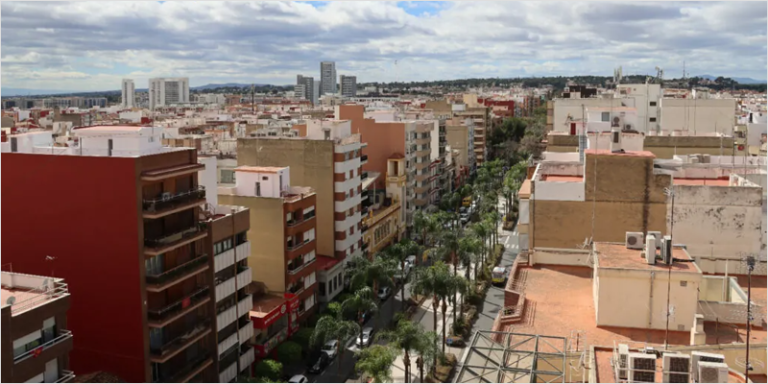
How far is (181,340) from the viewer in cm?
3097

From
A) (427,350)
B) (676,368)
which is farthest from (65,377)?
(676,368)

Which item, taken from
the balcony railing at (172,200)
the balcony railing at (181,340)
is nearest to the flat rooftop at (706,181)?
the balcony railing at (172,200)

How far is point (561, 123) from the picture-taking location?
81688mm

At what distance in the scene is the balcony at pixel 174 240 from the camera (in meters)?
29.1

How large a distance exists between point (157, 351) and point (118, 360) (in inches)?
62.5

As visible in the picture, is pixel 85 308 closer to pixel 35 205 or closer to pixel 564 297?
pixel 35 205

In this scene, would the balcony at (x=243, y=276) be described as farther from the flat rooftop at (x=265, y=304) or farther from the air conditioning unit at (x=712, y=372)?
the air conditioning unit at (x=712, y=372)

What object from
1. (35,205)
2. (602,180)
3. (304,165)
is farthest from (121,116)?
(602,180)

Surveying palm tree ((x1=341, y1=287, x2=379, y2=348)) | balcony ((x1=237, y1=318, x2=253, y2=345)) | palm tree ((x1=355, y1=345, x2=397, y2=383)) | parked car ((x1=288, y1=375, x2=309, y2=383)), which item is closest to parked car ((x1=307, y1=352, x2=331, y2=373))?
parked car ((x1=288, y1=375, x2=309, y2=383))

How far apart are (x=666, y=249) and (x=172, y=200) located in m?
20.3

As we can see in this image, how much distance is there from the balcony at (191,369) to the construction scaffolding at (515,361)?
47.2 feet

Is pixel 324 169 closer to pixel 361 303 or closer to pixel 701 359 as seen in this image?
pixel 361 303

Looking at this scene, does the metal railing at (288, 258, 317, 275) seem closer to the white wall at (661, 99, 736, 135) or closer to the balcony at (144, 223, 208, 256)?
the balcony at (144, 223, 208, 256)

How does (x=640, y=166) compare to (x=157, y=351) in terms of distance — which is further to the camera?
(x=640, y=166)
